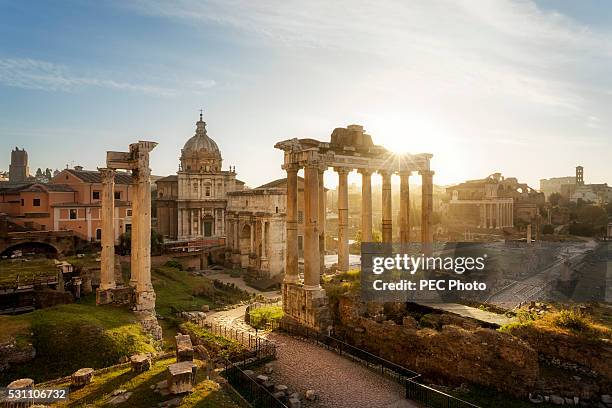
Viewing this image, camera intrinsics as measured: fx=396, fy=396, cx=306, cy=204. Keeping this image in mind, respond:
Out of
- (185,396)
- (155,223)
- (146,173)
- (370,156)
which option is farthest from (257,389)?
(155,223)

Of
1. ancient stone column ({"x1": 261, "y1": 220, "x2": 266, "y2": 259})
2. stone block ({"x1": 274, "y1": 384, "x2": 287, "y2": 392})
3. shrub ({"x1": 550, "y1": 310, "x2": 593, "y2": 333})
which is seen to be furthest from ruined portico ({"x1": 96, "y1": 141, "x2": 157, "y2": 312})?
ancient stone column ({"x1": 261, "y1": 220, "x2": 266, "y2": 259})

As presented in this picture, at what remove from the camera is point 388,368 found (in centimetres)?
1347

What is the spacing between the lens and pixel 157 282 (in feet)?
96.1

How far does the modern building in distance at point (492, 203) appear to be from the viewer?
215ft

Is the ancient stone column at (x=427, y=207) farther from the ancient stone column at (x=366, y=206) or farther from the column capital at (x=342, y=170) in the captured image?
the column capital at (x=342, y=170)

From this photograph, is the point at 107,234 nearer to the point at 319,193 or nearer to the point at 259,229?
the point at 319,193

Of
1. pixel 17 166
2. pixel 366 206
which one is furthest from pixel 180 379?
pixel 17 166

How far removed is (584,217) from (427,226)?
56549 millimetres

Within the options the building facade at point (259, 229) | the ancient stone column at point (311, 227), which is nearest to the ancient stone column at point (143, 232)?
the ancient stone column at point (311, 227)

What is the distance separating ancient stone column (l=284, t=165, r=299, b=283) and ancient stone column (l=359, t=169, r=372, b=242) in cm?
419

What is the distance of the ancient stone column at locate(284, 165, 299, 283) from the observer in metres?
17.9

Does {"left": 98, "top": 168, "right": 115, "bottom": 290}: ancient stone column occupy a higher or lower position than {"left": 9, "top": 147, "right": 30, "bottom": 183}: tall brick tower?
lower

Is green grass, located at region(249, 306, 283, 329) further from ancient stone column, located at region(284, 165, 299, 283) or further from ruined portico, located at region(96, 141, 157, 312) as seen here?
ruined portico, located at region(96, 141, 157, 312)

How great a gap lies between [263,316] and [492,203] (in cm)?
5620
